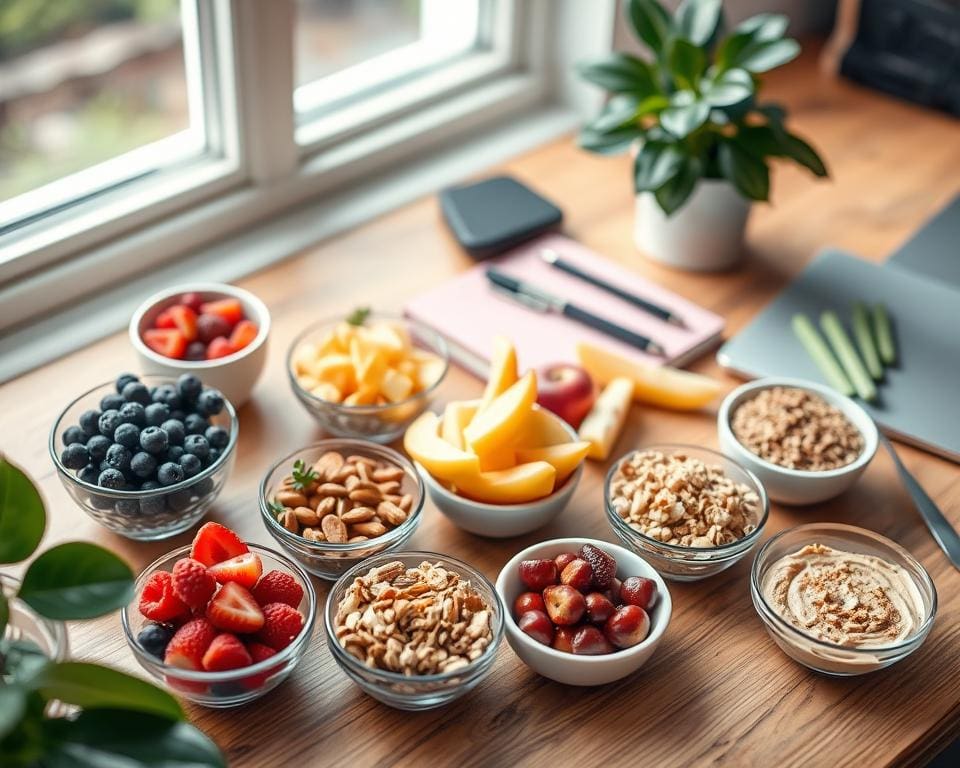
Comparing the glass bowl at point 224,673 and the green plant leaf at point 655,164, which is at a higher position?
the green plant leaf at point 655,164

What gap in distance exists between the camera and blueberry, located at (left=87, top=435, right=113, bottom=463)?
1.13m

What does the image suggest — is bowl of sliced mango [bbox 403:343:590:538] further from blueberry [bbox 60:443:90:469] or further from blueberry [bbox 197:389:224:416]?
blueberry [bbox 60:443:90:469]

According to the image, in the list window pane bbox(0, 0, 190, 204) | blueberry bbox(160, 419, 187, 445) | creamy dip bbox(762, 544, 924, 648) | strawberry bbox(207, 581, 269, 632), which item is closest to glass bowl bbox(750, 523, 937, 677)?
creamy dip bbox(762, 544, 924, 648)

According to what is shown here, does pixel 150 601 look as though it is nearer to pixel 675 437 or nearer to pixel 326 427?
pixel 326 427

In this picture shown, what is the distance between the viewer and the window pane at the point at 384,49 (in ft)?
5.70

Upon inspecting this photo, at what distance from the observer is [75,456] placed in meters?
1.12

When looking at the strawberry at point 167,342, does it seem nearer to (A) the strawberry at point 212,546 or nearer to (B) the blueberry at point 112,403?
(B) the blueberry at point 112,403

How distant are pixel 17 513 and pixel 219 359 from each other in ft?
1.45

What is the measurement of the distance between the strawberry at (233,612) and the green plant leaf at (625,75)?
0.86 m

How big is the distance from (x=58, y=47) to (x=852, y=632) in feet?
5.90

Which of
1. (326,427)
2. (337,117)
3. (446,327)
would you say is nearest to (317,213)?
(337,117)

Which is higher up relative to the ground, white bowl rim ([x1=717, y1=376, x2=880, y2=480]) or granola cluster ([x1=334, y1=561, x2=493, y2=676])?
granola cluster ([x1=334, y1=561, x2=493, y2=676])

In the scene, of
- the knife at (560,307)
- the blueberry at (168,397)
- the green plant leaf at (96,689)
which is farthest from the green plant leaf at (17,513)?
the knife at (560,307)

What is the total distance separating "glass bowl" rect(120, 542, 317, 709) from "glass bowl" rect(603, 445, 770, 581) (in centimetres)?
32
